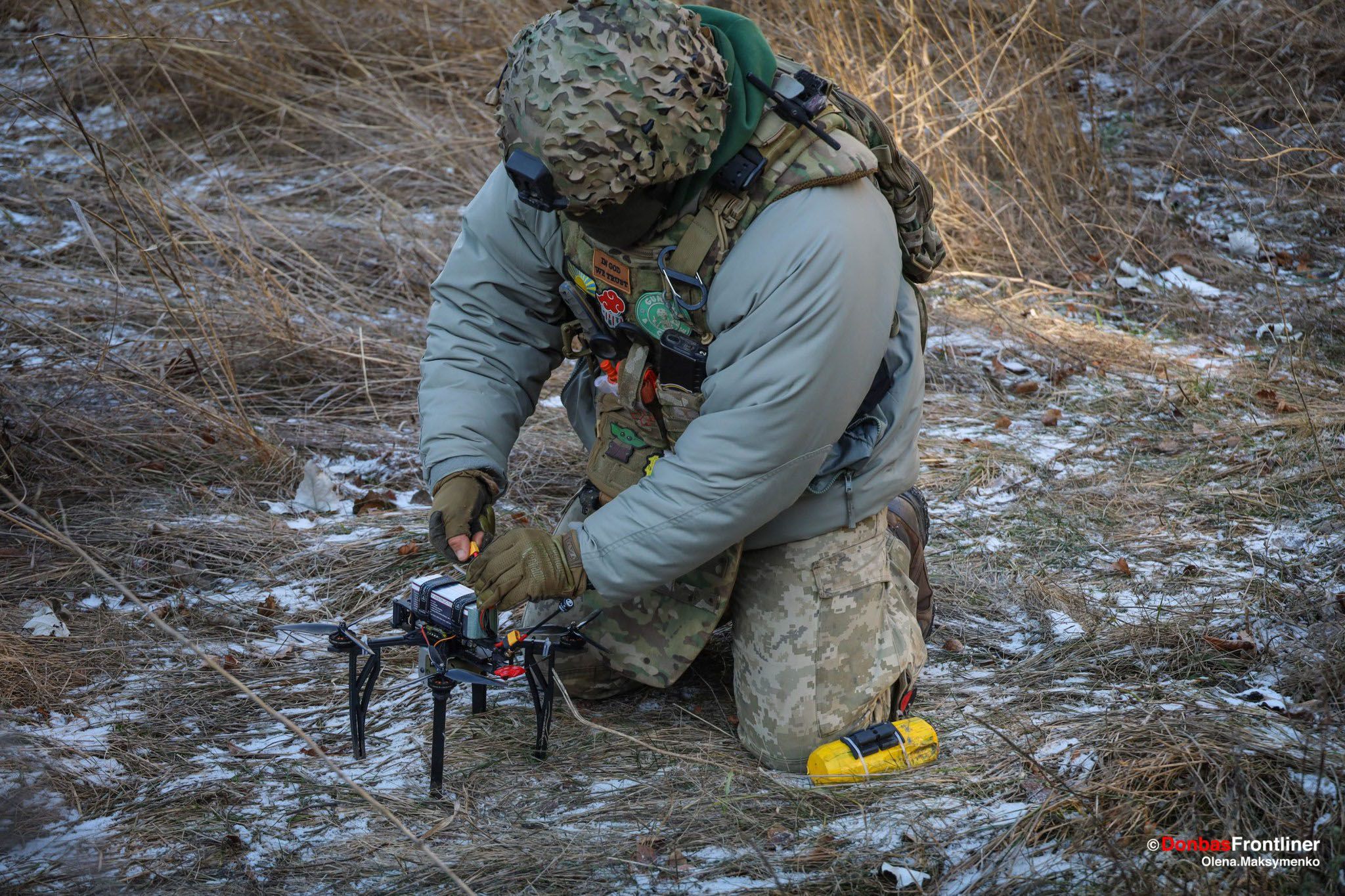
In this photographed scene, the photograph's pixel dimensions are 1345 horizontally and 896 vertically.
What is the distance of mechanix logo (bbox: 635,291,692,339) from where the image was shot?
98.7 inches

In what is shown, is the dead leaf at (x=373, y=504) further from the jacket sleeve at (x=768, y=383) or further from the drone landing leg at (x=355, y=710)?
the jacket sleeve at (x=768, y=383)

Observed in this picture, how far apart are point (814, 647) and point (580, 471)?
5.44 ft

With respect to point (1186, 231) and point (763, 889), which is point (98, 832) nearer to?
point (763, 889)

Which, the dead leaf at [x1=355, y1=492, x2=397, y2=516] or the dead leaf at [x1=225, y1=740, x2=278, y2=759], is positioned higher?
the dead leaf at [x1=225, y1=740, x2=278, y2=759]

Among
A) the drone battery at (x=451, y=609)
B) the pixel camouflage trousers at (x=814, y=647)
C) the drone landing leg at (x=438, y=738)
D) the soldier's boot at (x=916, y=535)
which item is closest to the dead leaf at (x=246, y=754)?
the drone landing leg at (x=438, y=738)

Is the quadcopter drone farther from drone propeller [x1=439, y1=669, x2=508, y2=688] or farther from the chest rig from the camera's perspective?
the chest rig

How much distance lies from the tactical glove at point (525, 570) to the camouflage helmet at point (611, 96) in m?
0.72

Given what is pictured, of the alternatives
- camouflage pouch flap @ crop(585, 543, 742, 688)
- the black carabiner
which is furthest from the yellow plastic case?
the black carabiner

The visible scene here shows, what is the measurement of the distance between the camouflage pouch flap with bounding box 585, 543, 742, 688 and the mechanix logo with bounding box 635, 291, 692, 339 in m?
0.53

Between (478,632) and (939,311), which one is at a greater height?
(478,632)

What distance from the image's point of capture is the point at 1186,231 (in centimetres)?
607

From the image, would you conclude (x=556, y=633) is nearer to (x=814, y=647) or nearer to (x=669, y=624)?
(x=669, y=624)

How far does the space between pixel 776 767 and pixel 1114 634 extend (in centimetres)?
104

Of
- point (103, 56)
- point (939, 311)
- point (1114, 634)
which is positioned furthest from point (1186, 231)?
point (103, 56)
